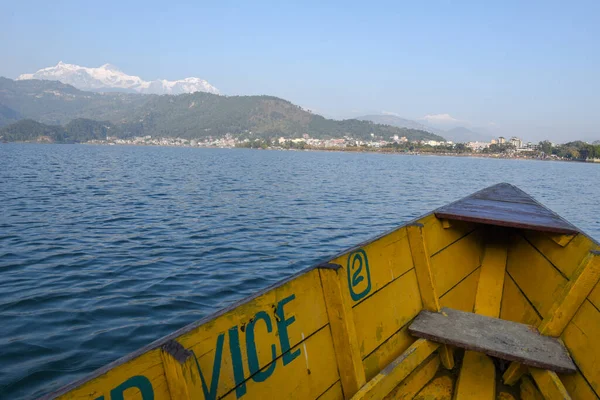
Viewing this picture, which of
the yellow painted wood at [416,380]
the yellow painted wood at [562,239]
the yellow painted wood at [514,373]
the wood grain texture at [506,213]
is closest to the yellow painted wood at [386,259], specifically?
the yellow painted wood at [416,380]

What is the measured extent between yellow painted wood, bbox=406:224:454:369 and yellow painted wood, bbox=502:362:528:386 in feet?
3.05

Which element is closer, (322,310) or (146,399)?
(146,399)

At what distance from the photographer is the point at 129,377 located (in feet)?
6.70

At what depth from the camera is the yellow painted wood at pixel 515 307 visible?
5.06 metres

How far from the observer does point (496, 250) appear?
243 inches

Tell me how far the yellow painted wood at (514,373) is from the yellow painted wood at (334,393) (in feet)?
6.25

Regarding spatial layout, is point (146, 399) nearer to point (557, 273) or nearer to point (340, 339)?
point (340, 339)

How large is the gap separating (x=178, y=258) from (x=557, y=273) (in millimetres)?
10434

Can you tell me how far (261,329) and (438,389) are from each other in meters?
2.55

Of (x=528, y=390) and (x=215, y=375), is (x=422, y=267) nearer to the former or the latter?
(x=528, y=390)

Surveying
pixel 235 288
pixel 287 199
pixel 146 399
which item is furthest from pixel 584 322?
pixel 287 199

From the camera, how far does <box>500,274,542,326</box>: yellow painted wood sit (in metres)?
5.06

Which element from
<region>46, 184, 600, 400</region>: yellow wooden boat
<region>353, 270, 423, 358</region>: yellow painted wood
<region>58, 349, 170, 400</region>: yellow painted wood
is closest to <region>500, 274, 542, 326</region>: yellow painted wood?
<region>46, 184, 600, 400</region>: yellow wooden boat

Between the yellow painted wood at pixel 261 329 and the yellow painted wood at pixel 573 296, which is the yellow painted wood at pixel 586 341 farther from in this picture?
the yellow painted wood at pixel 261 329
